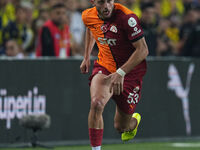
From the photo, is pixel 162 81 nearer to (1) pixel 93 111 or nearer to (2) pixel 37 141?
(2) pixel 37 141

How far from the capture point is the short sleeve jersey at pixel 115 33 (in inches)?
272

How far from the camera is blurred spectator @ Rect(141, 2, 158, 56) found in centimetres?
1158

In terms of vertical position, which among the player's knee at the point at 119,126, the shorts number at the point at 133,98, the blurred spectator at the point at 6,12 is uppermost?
the blurred spectator at the point at 6,12

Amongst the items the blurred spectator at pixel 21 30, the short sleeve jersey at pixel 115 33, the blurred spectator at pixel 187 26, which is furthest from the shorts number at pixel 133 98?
the blurred spectator at pixel 187 26

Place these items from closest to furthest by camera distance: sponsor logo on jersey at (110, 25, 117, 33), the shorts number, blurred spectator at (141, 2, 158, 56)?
sponsor logo on jersey at (110, 25, 117, 33), the shorts number, blurred spectator at (141, 2, 158, 56)

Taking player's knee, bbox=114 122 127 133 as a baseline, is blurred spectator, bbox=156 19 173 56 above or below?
above

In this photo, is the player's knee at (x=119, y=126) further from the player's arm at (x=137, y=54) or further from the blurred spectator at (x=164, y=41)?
the blurred spectator at (x=164, y=41)

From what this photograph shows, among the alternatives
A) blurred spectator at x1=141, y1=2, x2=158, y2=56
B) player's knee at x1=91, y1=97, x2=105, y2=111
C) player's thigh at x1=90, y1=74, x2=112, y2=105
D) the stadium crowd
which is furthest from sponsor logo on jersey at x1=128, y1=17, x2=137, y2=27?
blurred spectator at x1=141, y1=2, x2=158, y2=56

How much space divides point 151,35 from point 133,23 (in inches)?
197

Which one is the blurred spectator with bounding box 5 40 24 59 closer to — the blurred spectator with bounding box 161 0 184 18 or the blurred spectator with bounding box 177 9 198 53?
the blurred spectator with bounding box 177 9 198 53

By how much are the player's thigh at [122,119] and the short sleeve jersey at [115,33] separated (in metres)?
0.67

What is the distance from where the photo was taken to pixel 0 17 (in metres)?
11.8

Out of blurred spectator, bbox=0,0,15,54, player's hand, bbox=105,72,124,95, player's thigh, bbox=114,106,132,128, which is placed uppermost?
blurred spectator, bbox=0,0,15,54

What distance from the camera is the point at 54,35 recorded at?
431 inches
